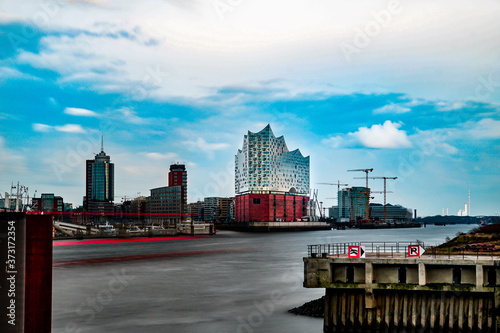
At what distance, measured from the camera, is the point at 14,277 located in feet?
44.0

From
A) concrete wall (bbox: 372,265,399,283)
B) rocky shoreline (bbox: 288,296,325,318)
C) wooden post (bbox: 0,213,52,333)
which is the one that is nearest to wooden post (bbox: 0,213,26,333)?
wooden post (bbox: 0,213,52,333)

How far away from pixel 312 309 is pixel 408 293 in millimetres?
8842

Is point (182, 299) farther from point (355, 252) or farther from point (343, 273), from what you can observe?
point (355, 252)

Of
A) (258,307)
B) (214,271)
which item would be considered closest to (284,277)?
(214,271)

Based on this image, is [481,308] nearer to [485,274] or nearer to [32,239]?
[485,274]

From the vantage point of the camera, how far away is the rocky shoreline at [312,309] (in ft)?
107

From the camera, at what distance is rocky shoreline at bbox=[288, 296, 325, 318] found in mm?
32750

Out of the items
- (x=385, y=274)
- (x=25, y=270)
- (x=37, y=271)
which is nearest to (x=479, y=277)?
(x=385, y=274)

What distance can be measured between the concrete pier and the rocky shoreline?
5372 mm

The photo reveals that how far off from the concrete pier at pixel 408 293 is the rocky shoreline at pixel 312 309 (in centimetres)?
537

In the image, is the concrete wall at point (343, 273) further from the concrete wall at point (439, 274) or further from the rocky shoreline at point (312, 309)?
the rocky shoreline at point (312, 309)

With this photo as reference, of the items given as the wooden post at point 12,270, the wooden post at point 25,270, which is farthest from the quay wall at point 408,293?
the wooden post at point 12,270

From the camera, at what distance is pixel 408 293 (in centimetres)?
2670

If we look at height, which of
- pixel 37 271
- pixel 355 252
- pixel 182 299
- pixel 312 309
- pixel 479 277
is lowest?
pixel 182 299
